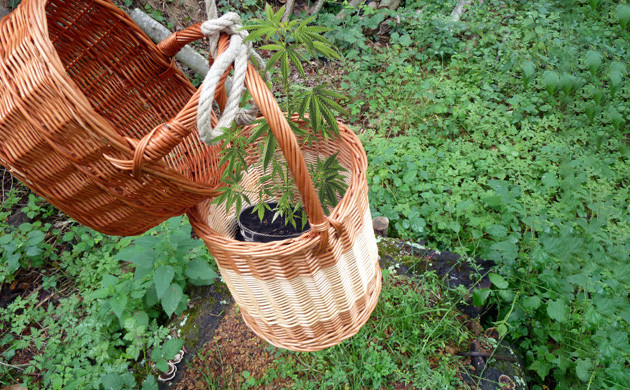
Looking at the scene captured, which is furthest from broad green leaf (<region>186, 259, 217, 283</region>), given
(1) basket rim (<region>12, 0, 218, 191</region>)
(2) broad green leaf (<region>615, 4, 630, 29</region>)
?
(2) broad green leaf (<region>615, 4, 630, 29</region>)

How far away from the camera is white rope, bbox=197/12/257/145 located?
1074 millimetres

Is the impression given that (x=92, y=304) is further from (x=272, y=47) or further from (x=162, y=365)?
(x=272, y=47)

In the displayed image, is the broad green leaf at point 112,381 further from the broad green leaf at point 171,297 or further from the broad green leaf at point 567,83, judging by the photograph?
the broad green leaf at point 567,83

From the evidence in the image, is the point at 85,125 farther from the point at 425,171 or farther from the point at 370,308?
the point at 425,171

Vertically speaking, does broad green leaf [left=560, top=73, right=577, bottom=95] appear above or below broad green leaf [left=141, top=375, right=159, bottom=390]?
above

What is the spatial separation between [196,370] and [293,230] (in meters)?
0.89

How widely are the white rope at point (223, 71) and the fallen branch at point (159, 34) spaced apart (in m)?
2.15

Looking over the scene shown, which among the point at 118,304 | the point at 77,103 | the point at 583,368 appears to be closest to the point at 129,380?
the point at 118,304

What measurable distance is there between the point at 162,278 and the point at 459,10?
3.92m

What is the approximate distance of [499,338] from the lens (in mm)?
1879

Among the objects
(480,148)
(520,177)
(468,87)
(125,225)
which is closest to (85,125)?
(125,225)

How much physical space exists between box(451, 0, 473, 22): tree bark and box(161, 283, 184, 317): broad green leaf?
3.62 meters

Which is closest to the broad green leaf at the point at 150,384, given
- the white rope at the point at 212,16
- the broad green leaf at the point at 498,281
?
the white rope at the point at 212,16

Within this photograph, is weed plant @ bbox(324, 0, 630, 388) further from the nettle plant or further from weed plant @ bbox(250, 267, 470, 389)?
the nettle plant
